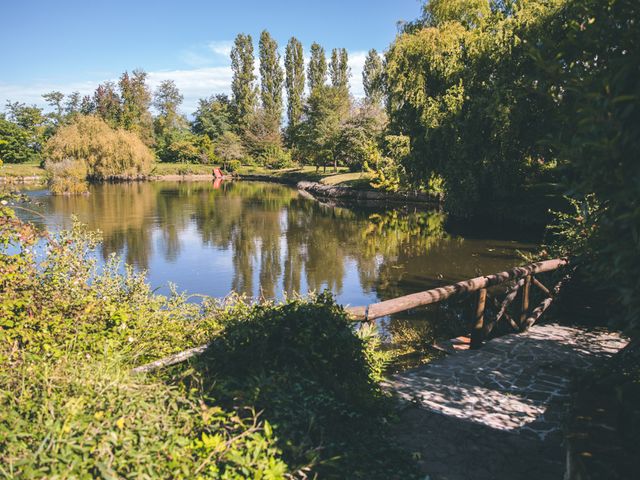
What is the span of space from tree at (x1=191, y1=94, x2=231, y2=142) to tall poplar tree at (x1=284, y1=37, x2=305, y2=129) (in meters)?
10.6

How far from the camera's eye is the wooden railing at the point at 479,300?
5.15 metres

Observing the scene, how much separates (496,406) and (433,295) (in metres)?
1.66

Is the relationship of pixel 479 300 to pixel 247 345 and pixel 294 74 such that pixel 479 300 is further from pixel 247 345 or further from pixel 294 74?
pixel 294 74

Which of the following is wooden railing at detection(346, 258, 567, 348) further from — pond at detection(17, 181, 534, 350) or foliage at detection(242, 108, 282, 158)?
foliage at detection(242, 108, 282, 158)

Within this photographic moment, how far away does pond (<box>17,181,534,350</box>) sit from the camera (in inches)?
542

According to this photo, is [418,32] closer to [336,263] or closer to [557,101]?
[336,263]

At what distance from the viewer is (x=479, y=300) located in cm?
632

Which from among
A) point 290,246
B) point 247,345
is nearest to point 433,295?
point 247,345

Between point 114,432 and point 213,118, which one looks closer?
point 114,432

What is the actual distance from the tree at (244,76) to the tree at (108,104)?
1827 cm

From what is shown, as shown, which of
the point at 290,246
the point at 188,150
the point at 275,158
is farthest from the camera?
the point at 275,158

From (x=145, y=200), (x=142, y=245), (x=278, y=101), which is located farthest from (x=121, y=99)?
(x=142, y=245)

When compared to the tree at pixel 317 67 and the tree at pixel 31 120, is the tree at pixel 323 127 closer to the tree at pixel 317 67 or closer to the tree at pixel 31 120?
the tree at pixel 317 67

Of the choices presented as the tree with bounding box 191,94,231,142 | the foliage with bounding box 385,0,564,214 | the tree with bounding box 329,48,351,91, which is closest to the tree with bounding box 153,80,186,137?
the tree with bounding box 191,94,231,142
